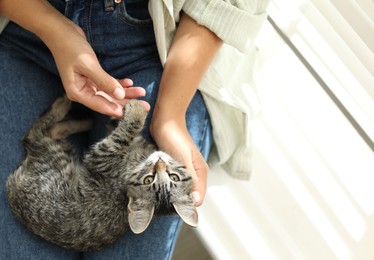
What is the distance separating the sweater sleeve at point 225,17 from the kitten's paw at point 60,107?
0.37 metres

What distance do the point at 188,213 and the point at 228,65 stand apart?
1.28 ft

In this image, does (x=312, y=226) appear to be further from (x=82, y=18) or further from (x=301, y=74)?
(x=82, y=18)

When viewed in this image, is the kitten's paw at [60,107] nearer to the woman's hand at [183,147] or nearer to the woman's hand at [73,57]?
the woman's hand at [73,57]

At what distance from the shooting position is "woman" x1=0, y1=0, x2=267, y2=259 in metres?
1.12

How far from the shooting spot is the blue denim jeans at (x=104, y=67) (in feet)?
3.77

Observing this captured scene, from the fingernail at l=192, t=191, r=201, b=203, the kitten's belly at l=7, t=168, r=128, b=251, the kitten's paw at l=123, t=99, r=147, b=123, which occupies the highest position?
the kitten's paw at l=123, t=99, r=147, b=123

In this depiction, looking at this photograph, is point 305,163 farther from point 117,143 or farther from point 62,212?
point 62,212

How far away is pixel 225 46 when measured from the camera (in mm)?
1282

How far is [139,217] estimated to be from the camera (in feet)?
3.61

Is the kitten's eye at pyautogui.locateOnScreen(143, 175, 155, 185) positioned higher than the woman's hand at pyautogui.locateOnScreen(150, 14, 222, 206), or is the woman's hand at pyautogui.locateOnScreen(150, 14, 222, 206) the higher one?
the woman's hand at pyautogui.locateOnScreen(150, 14, 222, 206)

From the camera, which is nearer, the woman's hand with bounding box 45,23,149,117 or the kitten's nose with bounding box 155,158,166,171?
the woman's hand with bounding box 45,23,149,117

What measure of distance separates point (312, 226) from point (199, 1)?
617 millimetres

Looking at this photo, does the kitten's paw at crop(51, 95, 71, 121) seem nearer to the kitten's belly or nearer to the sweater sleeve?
the kitten's belly

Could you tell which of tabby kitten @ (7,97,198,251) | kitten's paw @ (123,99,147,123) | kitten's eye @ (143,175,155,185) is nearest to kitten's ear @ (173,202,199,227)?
tabby kitten @ (7,97,198,251)
